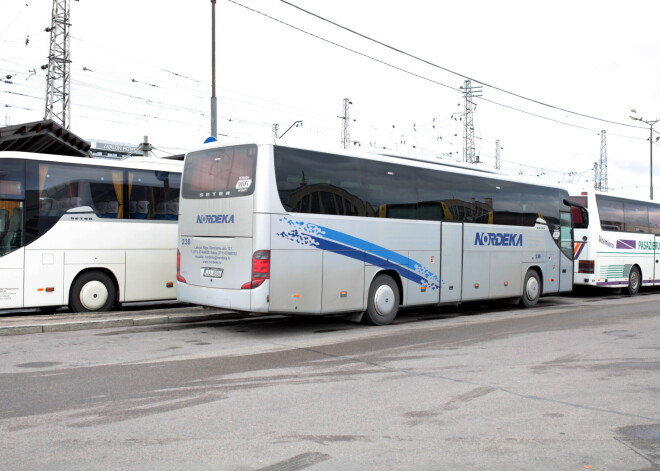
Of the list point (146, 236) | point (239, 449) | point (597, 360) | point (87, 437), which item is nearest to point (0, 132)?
point (146, 236)

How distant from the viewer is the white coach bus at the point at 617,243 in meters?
20.1

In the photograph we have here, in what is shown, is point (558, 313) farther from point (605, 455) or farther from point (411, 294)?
point (605, 455)

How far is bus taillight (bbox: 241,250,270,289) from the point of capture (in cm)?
1007

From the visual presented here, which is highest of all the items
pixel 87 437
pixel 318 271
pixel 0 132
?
pixel 0 132

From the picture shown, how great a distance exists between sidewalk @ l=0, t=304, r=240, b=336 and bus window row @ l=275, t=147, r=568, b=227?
352 cm

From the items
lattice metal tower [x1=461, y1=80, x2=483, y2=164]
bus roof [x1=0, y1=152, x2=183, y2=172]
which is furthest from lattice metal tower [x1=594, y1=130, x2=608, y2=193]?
bus roof [x1=0, y1=152, x2=183, y2=172]

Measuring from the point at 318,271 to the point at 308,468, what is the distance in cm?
646

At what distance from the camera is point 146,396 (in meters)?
6.43

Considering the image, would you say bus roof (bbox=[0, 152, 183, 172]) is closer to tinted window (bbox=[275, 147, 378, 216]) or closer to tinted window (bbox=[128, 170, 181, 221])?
tinted window (bbox=[128, 170, 181, 221])

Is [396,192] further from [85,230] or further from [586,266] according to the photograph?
[586,266]

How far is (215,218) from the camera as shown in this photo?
10.8 metres

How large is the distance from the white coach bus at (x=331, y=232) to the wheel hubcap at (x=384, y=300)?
0.07 feet

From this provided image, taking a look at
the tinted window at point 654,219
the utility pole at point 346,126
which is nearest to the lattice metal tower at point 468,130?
the utility pole at point 346,126

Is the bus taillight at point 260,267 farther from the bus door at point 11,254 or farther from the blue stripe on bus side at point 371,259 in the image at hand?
the bus door at point 11,254
